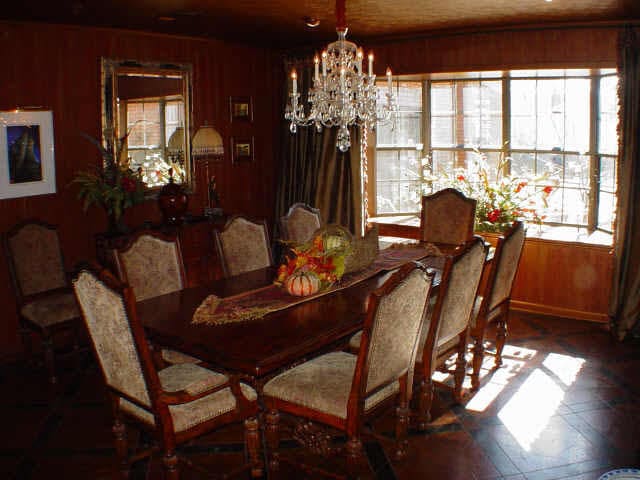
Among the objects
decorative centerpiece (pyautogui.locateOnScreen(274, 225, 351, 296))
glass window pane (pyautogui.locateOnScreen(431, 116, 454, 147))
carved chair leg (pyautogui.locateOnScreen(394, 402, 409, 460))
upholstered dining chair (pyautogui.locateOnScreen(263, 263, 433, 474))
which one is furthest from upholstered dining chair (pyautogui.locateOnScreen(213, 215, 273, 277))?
glass window pane (pyautogui.locateOnScreen(431, 116, 454, 147))

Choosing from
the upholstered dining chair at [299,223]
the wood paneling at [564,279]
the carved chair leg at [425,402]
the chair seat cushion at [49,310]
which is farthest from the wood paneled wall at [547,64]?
the chair seat cushion at [49,310]

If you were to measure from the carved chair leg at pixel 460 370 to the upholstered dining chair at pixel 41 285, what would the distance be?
258 cm

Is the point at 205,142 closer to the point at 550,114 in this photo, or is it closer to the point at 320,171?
the point at 320,171

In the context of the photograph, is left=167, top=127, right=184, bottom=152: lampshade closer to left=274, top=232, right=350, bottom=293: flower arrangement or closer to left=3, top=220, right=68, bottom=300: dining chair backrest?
left=3, top=220, right=68, bottom=300: dining chair backrest

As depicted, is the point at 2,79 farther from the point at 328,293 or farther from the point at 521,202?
the point at 521,202

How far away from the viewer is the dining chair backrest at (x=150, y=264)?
3.84m

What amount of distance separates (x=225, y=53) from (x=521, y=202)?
314 cm

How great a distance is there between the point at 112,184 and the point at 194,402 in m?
2.75

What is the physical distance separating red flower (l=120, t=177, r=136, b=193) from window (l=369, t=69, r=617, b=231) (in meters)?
2.66

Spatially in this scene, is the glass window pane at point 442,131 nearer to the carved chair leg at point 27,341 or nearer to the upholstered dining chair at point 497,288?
the upholstered dining chair at point 497,288

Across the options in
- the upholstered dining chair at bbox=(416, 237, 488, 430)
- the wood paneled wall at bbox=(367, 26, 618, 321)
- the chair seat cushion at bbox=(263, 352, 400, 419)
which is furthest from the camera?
the wood paneled wall at bbox=(367, 26, 618, 321)

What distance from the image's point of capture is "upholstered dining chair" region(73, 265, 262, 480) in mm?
2736

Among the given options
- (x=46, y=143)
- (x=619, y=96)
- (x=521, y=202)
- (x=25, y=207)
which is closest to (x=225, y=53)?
(x=46, y=143)

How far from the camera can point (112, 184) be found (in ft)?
17.0
